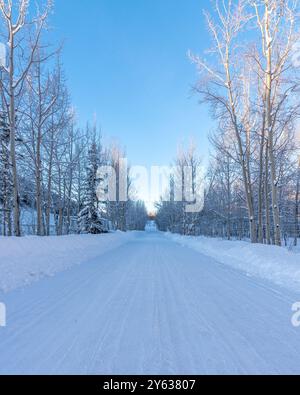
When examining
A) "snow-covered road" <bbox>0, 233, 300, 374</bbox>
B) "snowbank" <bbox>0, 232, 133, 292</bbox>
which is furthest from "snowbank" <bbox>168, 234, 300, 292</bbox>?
"snowbank" <bbox>0, 232, 133, 292</bbox>

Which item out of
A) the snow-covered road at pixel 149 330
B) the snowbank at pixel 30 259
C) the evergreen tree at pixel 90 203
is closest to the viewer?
the snow-covered road at pixel 149 330

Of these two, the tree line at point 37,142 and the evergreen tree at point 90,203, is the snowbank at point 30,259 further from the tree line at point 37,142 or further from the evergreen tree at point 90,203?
the evergreen tree at point 90,203

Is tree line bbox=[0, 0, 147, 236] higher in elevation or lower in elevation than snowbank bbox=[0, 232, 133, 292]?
higher

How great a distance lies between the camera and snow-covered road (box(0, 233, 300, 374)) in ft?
7.41

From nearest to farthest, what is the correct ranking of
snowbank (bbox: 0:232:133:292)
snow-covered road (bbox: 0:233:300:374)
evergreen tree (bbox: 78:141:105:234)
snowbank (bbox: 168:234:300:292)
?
1. snow-covered road (bbox: 0:233:300:374)
2. snowbank (bbox: 0:232:133:292)
3. snowbank (bbox: 168:234:300:292)
4. evergreen tree (bbox: 78:141:105:234)

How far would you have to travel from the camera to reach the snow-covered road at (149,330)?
7.41ft

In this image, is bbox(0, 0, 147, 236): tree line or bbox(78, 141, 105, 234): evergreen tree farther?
bbox(78, 141, 105, 234): evergreen tree

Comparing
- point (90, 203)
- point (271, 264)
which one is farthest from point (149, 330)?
point (90, 203)

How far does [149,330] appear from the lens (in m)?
3.01

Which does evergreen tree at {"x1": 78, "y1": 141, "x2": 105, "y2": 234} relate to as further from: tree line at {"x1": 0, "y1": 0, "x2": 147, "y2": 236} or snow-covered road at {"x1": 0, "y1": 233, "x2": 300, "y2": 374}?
snow-covered road at {"x1": 0, "y1": 233, "x2": 300, "y2": 374}

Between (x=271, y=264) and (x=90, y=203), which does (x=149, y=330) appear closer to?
(x=271, y=264)

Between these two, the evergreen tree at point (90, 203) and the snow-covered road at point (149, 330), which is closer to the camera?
the snow-covered road at point (149, 330)

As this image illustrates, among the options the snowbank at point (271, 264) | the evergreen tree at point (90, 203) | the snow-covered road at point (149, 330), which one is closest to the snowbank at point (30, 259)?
the snow-covered road at point (149, 330)
